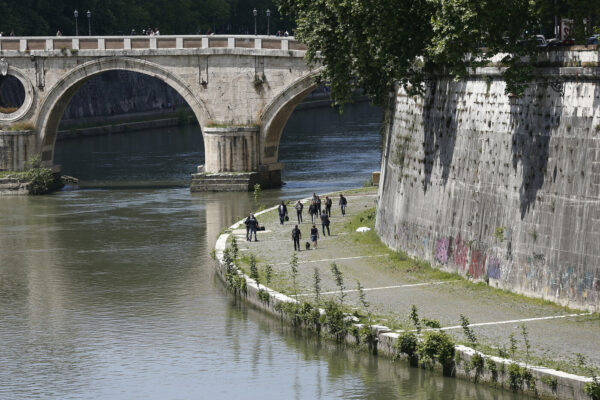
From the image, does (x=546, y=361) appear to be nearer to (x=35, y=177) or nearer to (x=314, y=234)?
(x=314, y=234)

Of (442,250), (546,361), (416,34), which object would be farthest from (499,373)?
(416,34)

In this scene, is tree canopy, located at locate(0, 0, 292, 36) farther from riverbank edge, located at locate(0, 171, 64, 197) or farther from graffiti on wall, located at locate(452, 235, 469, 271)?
graffiti on wall, located at locate(452, 235, 469, 271)

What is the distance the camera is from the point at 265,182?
213ft

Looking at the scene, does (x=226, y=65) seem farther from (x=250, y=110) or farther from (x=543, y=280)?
(x=543, y=280)

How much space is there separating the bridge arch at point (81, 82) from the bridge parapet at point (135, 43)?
2.77ft

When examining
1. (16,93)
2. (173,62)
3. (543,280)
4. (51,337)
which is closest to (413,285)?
(543,280)

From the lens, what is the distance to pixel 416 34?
3878 cm

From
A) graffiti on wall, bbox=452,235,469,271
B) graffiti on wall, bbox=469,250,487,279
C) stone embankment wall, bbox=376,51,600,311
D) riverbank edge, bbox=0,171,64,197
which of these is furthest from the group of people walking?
riverbank edge, bbox=0,171,64,197

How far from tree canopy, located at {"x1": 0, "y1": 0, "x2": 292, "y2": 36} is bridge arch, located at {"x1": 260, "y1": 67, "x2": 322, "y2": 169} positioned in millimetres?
33933

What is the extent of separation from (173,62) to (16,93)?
35006mm

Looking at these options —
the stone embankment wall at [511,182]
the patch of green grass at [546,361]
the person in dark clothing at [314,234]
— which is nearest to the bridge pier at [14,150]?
the person in dark clothing at [314,234]

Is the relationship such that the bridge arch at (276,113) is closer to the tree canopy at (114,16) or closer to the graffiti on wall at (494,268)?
the graffiti on wall at (494,268)

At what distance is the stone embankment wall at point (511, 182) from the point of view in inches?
1207

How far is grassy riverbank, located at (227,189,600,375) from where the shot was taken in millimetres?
27469
